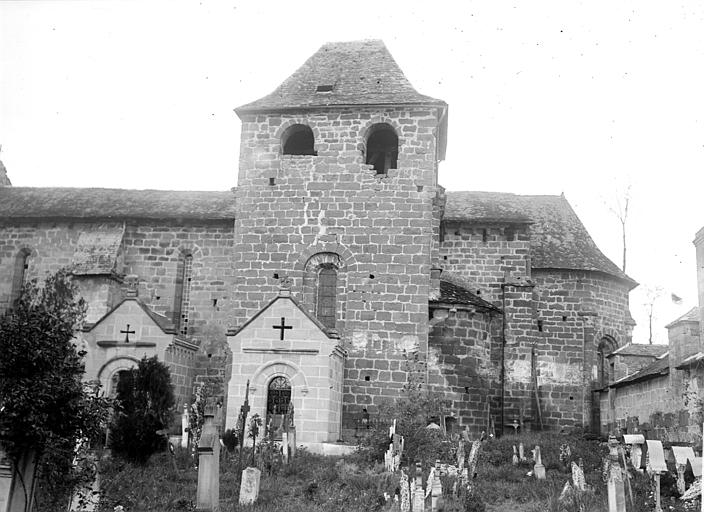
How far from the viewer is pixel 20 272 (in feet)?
95.6

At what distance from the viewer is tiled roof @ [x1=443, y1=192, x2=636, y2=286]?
28953mm

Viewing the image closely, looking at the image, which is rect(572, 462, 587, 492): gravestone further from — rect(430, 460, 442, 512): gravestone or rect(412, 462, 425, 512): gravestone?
rect(412, 462, 425, 512): gravestone

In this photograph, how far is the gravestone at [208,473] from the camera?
15195mm

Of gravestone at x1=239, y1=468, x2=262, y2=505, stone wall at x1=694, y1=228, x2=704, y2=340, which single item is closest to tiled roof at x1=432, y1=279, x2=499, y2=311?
stone wall at x1=694, y1=228, x2=704, y2=340

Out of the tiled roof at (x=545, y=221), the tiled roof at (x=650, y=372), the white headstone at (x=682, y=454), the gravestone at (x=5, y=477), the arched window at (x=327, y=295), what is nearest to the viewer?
the gravestone at (x=5, y=477)

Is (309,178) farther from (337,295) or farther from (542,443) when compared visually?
(542,443)

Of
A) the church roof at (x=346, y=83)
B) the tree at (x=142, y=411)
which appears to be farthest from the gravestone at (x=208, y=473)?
the church roof at (x=346, y=83)

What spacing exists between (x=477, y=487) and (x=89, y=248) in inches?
655

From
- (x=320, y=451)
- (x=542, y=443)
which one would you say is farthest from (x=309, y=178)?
(x=542, y=443)

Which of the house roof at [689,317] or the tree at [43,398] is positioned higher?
the house roof at [689,317]

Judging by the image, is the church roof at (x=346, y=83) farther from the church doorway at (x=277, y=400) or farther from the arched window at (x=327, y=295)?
the church doorway at (x=277, y=400)

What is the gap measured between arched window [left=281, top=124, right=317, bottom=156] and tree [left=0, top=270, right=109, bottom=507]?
561 inches

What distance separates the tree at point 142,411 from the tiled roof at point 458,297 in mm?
8455

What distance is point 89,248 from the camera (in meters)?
28.2
